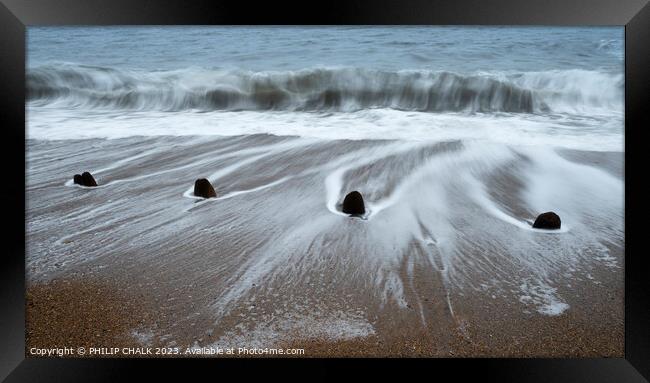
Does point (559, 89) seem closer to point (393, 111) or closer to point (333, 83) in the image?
point (393, 111)

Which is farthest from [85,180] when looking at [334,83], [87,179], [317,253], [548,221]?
[548,221]

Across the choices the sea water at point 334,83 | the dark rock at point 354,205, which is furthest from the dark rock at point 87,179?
the dark rock at point 354,205

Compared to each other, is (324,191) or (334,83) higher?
(334,83)

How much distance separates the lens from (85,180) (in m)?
2.25

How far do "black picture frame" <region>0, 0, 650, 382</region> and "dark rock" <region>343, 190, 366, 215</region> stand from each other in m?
0.72

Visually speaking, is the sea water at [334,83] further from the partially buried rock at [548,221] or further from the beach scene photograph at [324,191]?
the partially buried rock at [548,221]

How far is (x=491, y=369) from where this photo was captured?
1.81 metres

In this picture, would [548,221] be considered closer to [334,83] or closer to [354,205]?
[354,205]

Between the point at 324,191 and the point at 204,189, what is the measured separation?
0.54 metres

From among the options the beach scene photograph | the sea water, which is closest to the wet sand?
the beach scene photograph

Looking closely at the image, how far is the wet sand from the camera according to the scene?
179 cm

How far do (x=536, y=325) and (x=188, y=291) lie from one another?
51.2 inches

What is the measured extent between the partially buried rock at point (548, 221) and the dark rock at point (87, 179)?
1.97 metres

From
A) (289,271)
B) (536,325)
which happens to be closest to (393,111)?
(289,271)
